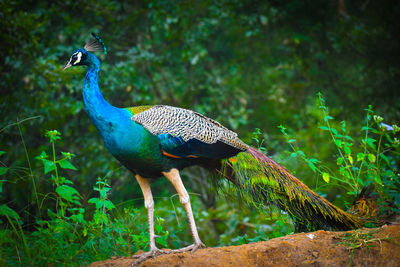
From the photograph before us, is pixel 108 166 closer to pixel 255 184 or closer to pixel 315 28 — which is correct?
pixel 255 184

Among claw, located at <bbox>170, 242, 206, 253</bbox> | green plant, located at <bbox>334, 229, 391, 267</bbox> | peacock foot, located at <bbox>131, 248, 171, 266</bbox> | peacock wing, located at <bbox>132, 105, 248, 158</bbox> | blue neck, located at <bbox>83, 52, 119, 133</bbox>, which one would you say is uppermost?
blue neck, located at <bbox>83, 52, 119, 133</bbox>

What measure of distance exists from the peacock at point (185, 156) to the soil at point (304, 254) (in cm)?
30

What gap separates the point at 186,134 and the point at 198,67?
149 inches

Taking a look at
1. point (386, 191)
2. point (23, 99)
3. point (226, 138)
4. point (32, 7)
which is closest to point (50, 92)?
point (23, 99)

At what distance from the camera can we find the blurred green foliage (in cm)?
579

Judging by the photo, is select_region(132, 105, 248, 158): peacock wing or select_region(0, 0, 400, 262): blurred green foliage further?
select_region(0, 0, 400, 262): blurred green foliage

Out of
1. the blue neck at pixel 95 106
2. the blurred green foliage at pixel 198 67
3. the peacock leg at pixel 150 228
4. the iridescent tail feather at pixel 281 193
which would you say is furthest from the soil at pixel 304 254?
the blurred green foliage at pixel 198 67

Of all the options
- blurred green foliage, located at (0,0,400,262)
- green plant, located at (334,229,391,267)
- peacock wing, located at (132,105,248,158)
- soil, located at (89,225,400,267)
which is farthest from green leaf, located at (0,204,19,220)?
green plant, located at (334,229,391,267)

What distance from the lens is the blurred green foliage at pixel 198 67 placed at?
579 cm

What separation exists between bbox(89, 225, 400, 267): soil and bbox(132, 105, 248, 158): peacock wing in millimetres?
753

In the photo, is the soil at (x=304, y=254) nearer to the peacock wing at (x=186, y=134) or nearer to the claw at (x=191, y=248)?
the claw at (x=191, y=248)

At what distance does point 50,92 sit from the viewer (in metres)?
6.14

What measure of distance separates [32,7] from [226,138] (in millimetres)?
4208

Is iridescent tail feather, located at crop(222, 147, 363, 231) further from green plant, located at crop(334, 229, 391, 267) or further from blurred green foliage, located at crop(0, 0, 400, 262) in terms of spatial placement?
blurred green foliage, located at crop(0, 0, 400, 262)
